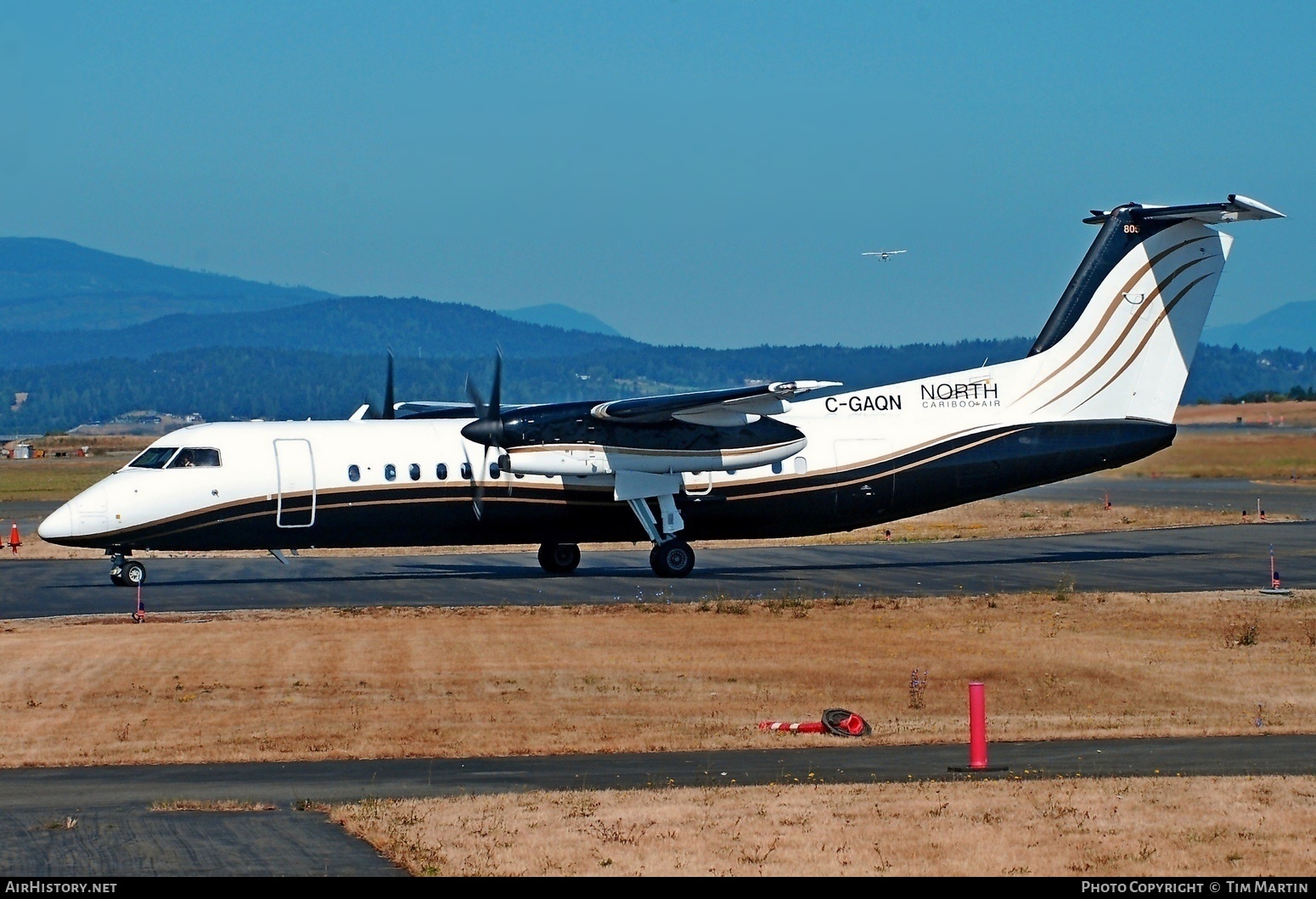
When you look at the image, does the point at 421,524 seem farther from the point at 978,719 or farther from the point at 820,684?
the point at 978,719

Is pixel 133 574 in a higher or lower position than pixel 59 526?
lower

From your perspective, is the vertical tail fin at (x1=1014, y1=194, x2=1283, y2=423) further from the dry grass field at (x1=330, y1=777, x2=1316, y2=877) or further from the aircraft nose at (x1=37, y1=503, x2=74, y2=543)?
the dry grass field at (x1=330, y1=777, x2=1316, y2=877)

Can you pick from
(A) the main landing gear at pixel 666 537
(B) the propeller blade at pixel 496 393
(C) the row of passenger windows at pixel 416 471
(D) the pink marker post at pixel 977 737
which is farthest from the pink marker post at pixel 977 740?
(A) the main landing gear at pixel 666 537

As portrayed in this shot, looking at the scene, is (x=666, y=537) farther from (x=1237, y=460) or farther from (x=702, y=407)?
(x=1237, y=460)

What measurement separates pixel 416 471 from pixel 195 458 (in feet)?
14.7

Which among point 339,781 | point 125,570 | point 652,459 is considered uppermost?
point 652,459

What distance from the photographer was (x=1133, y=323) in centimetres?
3425

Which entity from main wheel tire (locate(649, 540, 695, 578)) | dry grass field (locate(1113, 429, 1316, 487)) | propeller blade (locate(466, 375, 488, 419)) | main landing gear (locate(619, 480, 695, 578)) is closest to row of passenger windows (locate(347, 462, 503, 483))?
propeller blade (locate(466, 375, 488, 419))

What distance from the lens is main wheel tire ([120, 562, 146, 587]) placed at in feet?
102

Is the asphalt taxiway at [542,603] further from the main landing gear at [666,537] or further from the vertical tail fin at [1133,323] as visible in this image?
the vertical tail fin at [1133,323]

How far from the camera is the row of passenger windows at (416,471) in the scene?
31219 millimetres

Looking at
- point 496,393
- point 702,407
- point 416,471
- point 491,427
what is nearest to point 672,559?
point 702,407
